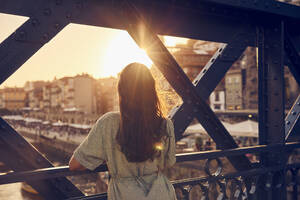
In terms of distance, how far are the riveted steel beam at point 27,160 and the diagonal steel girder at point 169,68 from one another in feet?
3.10

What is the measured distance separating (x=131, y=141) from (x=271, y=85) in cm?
179

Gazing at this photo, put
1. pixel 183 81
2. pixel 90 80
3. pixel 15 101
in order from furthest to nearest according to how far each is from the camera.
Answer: pixel 15 101
pixel 90 80
pixel 183 81

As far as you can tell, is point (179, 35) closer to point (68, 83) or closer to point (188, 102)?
point (188, 102)

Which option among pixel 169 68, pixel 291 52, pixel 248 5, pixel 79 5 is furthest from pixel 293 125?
pixel 79 5

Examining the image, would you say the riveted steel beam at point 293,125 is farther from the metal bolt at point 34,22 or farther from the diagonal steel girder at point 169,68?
the metal bolt at point 34,22

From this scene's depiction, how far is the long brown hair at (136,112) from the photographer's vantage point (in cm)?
160

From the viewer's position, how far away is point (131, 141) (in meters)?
1.59

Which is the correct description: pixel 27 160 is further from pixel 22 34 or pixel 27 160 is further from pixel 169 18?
pixel 169 18

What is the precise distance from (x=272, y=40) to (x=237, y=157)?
108 centimetres

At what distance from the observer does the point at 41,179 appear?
1810mm

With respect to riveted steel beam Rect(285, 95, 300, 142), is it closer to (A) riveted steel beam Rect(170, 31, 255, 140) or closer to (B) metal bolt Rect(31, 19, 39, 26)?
(A) riveted steel beam Rect(170, 31, 255, 140)

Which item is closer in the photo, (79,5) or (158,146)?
(158,146)

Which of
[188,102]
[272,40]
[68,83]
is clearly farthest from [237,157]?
[68,83]

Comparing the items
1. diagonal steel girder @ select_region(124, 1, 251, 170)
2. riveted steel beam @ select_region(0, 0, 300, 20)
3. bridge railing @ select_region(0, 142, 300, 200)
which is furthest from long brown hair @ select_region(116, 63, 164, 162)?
riveted steel beam @ select_region(0, 0, 300, 20)
